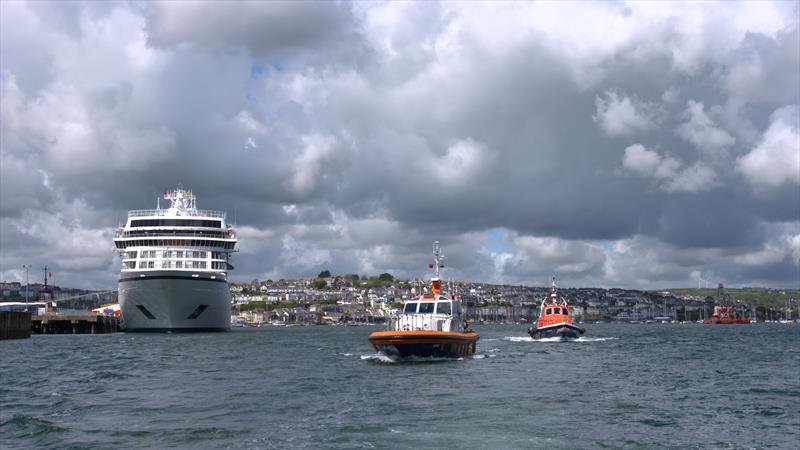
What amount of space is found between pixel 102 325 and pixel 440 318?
95510mm

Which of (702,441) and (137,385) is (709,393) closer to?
(702,441)

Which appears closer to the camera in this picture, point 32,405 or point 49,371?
point 32,405

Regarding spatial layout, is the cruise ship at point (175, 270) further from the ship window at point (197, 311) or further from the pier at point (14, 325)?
the pier at point (14, 325)

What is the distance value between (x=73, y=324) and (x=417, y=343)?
102m

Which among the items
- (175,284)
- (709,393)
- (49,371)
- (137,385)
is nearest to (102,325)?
(175,284)

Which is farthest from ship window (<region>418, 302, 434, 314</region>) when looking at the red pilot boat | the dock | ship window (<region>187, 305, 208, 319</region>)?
the dock

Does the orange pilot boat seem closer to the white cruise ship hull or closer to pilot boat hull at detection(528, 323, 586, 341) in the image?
pilot boat hull at detection(528, 323, 586, 341)

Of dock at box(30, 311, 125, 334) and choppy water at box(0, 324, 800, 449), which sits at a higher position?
choppy water at box(0, 324, 800, 449)

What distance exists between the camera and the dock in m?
131

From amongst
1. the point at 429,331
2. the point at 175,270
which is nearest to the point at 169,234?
the point at 175,270

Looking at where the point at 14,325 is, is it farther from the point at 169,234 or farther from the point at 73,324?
the point at 73,324

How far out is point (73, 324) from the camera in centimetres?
13338

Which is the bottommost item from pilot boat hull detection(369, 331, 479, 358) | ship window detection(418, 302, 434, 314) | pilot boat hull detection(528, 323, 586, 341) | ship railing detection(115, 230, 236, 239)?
pilot boat hull detection(528, 323, 586, 341)

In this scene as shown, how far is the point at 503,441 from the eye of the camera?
2303 cm
